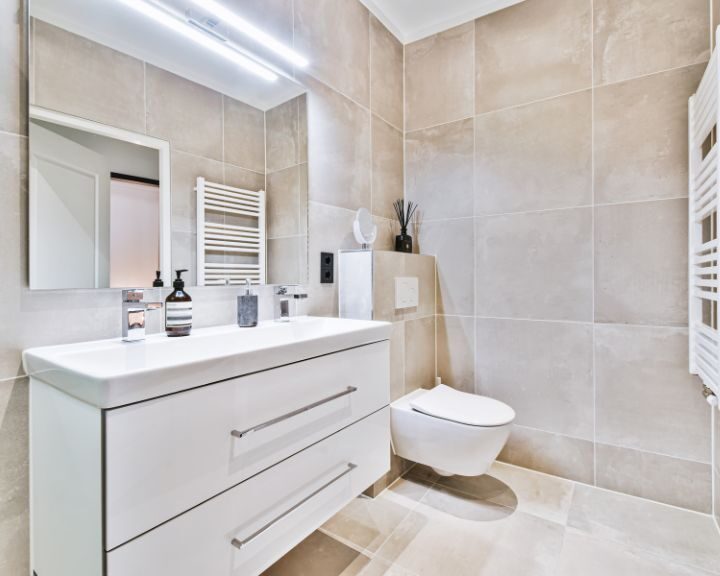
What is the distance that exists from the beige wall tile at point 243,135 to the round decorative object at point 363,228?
0.48m

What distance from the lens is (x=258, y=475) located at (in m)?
0.87

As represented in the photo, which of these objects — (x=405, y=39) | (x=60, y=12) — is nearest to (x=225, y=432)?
(x=60, y=12)

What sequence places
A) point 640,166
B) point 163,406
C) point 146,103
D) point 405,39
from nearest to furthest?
1. point 163,406
2. point 146,103
3. point 640,166
4. point 405,39

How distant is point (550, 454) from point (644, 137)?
1543 mm

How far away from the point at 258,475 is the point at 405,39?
2450mm

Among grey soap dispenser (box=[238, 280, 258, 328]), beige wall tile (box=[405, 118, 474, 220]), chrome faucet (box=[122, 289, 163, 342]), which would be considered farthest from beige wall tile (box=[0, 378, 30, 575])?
beige wall tile (box=[405, 118, 474, 220])

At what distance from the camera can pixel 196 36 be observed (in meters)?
1.23

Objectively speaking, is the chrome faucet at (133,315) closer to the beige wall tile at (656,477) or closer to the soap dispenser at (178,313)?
the soap dispenser at (178,313)

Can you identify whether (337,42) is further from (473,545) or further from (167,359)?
(473,545)

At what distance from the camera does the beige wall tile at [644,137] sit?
1588 millimetres

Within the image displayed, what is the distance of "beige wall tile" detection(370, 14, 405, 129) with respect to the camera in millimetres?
2029

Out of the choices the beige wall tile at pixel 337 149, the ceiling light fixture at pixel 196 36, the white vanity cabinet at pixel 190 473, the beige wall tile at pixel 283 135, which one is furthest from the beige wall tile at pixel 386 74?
the white vanity cabinet at pixel 190 473

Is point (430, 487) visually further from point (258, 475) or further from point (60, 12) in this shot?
point (60, 12)

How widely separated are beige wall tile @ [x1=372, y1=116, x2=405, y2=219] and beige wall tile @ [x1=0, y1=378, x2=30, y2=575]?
5.21ft
